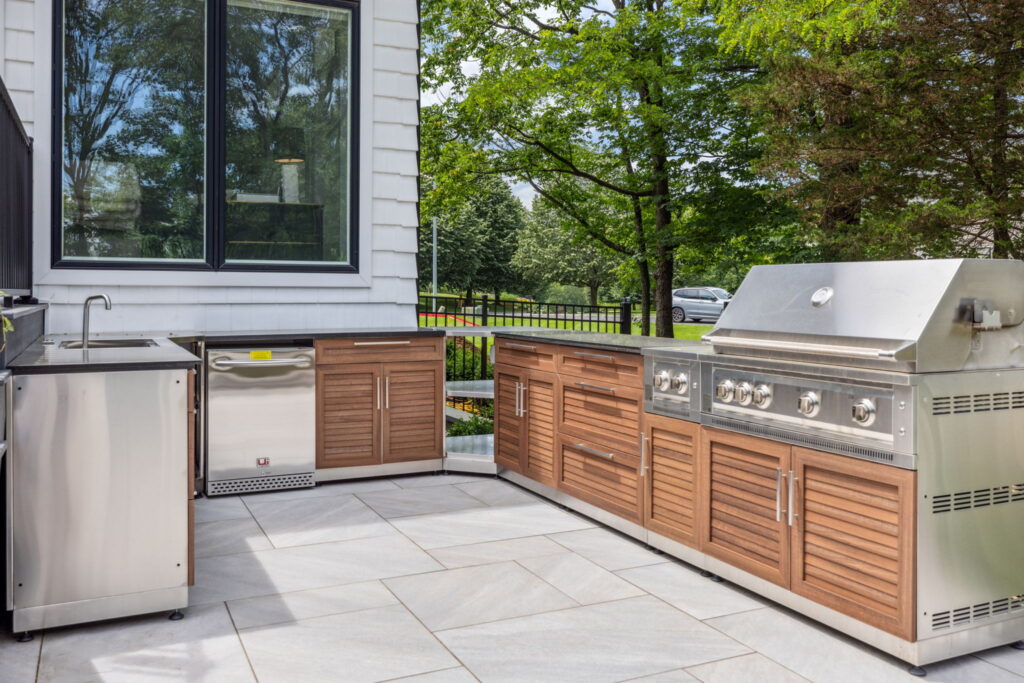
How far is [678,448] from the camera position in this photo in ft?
10.8

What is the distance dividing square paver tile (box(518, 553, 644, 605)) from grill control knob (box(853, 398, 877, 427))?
1098mm

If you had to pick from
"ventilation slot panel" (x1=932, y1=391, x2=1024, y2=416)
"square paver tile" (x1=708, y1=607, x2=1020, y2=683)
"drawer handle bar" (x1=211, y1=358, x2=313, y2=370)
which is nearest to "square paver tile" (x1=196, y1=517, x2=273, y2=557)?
"drawer handle bar" (x1=211, y1=358, x2=313, y2=370)

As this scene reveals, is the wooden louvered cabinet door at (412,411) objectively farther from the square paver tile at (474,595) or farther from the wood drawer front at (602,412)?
the square paver tile at (474,595)

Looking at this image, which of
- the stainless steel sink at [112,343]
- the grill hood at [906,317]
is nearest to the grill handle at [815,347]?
the grill hood at [906,317]

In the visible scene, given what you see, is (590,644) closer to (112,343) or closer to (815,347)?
(815,347)

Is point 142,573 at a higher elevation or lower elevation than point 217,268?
lower

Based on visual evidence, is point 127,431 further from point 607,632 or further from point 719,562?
point 719,562

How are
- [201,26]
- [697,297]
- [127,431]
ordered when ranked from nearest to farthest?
[127,431]
[201,26]
[697,297]

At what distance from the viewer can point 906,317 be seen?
7.81 ft

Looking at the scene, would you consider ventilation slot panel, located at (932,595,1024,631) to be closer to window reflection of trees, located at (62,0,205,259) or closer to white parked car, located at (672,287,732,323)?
window reflection of trees, located at (62,0,205,259)

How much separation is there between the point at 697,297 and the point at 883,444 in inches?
704

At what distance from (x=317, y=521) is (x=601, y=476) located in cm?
148

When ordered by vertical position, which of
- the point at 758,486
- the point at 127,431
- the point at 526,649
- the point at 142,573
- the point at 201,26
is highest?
the point at 201,26

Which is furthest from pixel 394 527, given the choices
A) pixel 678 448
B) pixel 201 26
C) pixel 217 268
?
pixel 201 26
